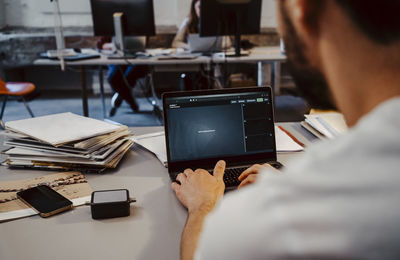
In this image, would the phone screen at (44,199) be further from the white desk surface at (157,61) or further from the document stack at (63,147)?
the white desk surface at (157,61)

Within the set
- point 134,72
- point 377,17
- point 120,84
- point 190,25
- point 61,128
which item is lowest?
point 120,84

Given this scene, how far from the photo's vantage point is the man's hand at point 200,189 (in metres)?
0.88

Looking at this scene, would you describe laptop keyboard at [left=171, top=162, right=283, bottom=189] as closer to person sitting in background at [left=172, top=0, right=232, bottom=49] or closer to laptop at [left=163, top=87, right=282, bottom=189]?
laptop at [left=163, top=87, right=282, bottom=189]

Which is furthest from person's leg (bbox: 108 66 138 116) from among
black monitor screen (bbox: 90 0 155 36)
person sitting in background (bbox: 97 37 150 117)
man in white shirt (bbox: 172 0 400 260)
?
man in white shirt (bbox: 172 0 400 260)

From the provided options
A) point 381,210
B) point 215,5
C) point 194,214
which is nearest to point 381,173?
point 381,210

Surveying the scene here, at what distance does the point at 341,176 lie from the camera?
0.36 meters

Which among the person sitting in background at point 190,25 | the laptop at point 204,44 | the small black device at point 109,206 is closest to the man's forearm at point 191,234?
the small black device at point 109,206

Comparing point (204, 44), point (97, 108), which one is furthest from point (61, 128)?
point (97, 108)

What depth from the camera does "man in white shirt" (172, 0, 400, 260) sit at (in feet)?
1.13

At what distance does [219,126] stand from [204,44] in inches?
106

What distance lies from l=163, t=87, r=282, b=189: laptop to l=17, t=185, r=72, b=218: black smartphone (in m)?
0.31

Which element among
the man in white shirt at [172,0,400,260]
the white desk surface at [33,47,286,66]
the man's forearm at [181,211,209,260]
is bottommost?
the white desk surface at [33,47,286,66]

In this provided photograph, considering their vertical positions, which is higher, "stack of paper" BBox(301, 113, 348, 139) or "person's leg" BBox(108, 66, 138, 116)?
A: "stack of paper" BBox(301, 113, 348, 139)

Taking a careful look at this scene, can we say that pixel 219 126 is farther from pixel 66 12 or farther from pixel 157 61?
pixel 66 12
